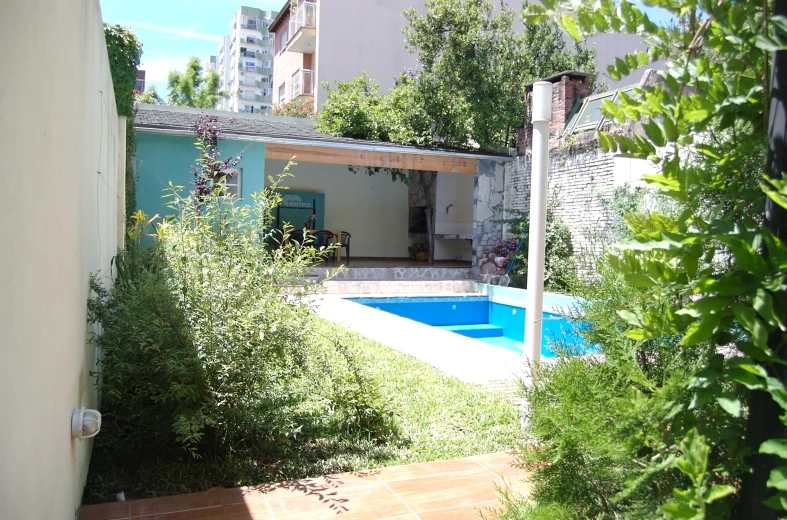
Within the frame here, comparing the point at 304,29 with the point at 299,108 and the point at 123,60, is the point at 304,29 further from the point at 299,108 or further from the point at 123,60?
the point at 123,60

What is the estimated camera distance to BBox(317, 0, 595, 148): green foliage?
1625 cm

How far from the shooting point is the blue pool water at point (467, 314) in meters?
12.1

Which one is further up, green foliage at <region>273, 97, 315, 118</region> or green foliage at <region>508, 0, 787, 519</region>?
green foliage at <region>273, 97, 315, 118</region>

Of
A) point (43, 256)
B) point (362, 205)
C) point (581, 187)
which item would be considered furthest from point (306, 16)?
point (43, 256)

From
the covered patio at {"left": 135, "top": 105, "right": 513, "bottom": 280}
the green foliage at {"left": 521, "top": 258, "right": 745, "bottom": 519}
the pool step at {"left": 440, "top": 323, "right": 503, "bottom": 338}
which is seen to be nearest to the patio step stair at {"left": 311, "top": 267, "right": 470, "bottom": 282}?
the covered patio at {"left": 135, "top": 105, "right": 513, "bottom": 280}

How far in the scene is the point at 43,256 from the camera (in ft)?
6.57

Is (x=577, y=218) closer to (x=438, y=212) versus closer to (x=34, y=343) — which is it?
(x=438, y=212)

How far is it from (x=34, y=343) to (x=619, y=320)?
6.22ft

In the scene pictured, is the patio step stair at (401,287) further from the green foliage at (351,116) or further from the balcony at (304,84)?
the balcony at (304,84)

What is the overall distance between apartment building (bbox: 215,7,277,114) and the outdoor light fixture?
78763 mm

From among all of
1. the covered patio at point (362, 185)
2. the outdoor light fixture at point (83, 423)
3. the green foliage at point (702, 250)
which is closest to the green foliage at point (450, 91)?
the covered patio at point (362, 185)

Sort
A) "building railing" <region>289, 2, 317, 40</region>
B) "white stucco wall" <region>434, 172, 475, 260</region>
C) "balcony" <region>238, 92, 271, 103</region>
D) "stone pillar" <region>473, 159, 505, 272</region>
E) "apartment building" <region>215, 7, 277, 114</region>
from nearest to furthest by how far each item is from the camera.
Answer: "stone pillar" <region>473, 159, 505, 272</region> → "white stucco wall" <region>434, 172, 475, 260</region> → "building railing" <region>289, 2, 317, 40</region> → "balcony" <region>238, 92, 271, 103</region> → "apartment building" <region>215, 7, 277, 114</region>

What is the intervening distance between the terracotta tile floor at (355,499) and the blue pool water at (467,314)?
8.00m

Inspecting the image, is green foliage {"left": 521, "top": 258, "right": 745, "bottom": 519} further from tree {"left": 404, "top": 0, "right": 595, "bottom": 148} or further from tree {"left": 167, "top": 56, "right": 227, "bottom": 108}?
tree {"left": 167, "top": 56, "right": 227, "bottom": 108}
